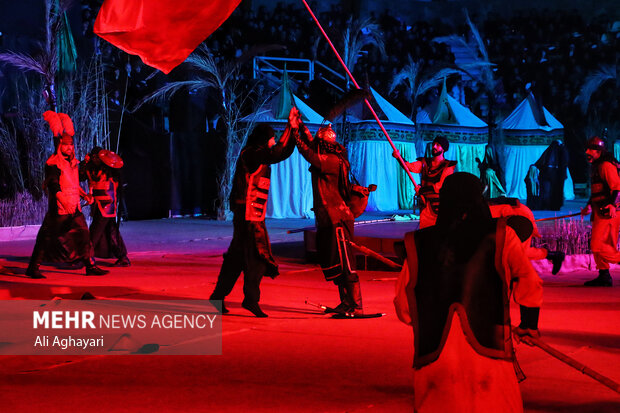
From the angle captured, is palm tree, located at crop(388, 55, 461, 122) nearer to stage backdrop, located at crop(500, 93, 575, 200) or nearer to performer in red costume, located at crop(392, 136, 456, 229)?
stage backdrop, located at crop(500, 93, 575, 200)

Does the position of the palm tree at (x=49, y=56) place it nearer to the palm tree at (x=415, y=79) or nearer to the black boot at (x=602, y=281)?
the palm tree at (x=415, y=79)

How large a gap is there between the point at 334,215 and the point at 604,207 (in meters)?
4.16

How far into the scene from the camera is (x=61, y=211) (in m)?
11.2

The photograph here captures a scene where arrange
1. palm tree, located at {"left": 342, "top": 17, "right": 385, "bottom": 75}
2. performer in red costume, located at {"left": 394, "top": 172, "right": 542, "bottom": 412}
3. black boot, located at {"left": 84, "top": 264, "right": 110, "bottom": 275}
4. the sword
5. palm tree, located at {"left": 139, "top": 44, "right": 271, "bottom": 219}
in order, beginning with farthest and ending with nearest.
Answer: palm tree, located at {"left": 342, "top": 17, "right": 385, "bottom": 75} < palm tree, located at {"left": 139, "top": 44, "right": 271, "bottom": 219} < black boot, located at {"left": 84, "top": 264, "right": 110, "bottom": 275} < the sword < performer in red costume, located at {"left": 394, "top": 172, "right": 542, "bottom": 412}

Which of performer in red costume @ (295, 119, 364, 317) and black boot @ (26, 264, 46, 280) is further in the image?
black boot @ (26, 264, 46, 280)

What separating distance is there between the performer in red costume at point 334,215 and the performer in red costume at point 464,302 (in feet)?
14.3

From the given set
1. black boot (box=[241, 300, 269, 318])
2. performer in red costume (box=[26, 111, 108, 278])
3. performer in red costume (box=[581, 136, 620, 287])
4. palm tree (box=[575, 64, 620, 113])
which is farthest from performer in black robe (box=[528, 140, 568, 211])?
black boot (box=[241, 300, 269, 318])

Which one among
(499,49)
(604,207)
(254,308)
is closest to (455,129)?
(499,49)

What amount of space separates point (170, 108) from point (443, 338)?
22814 millimetres

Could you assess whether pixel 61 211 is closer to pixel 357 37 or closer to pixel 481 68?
pixel 357 37

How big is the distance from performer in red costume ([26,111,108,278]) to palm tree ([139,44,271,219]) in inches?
453

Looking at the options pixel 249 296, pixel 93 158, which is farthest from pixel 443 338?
pixel 93 158

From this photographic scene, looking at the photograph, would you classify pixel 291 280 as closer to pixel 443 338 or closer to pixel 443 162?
pixel 443 162

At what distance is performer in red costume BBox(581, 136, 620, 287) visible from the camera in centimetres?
1021
